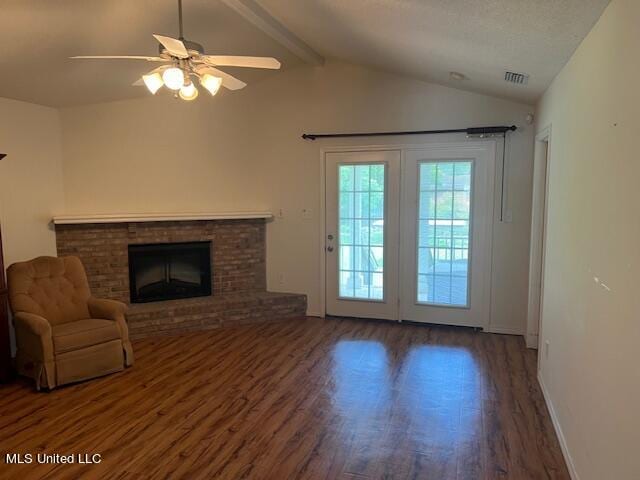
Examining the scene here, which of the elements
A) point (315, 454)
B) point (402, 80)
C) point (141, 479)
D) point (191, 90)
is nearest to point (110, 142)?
point (191, 90)

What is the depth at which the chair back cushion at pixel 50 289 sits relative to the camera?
12.2 ft

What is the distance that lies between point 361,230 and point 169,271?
2.39 m

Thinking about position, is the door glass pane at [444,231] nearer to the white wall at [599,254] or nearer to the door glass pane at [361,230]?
the door glass pane at [361,230]

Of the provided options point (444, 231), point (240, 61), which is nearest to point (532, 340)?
point (444, 231)

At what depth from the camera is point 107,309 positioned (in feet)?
12.8

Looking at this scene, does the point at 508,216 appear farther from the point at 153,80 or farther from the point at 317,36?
the point at 153,80

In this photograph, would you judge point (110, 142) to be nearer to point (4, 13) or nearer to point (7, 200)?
point (7, 200)

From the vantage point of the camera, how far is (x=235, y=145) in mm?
5352

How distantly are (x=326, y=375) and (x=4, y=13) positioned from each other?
3405 mm

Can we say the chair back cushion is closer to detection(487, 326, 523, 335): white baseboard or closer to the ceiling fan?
the ceiling fan

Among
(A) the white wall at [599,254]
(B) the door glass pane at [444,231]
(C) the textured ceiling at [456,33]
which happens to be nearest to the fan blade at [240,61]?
(C) the textured ceiling at [456,33]

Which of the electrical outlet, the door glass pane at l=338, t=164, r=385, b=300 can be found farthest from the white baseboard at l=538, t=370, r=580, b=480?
the door glass pane at l=338, t=164, r=385, b=300

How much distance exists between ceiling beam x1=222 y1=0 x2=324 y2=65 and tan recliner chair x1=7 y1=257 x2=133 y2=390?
8.89 feet

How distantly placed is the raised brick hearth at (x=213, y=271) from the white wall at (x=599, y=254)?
3329mm
